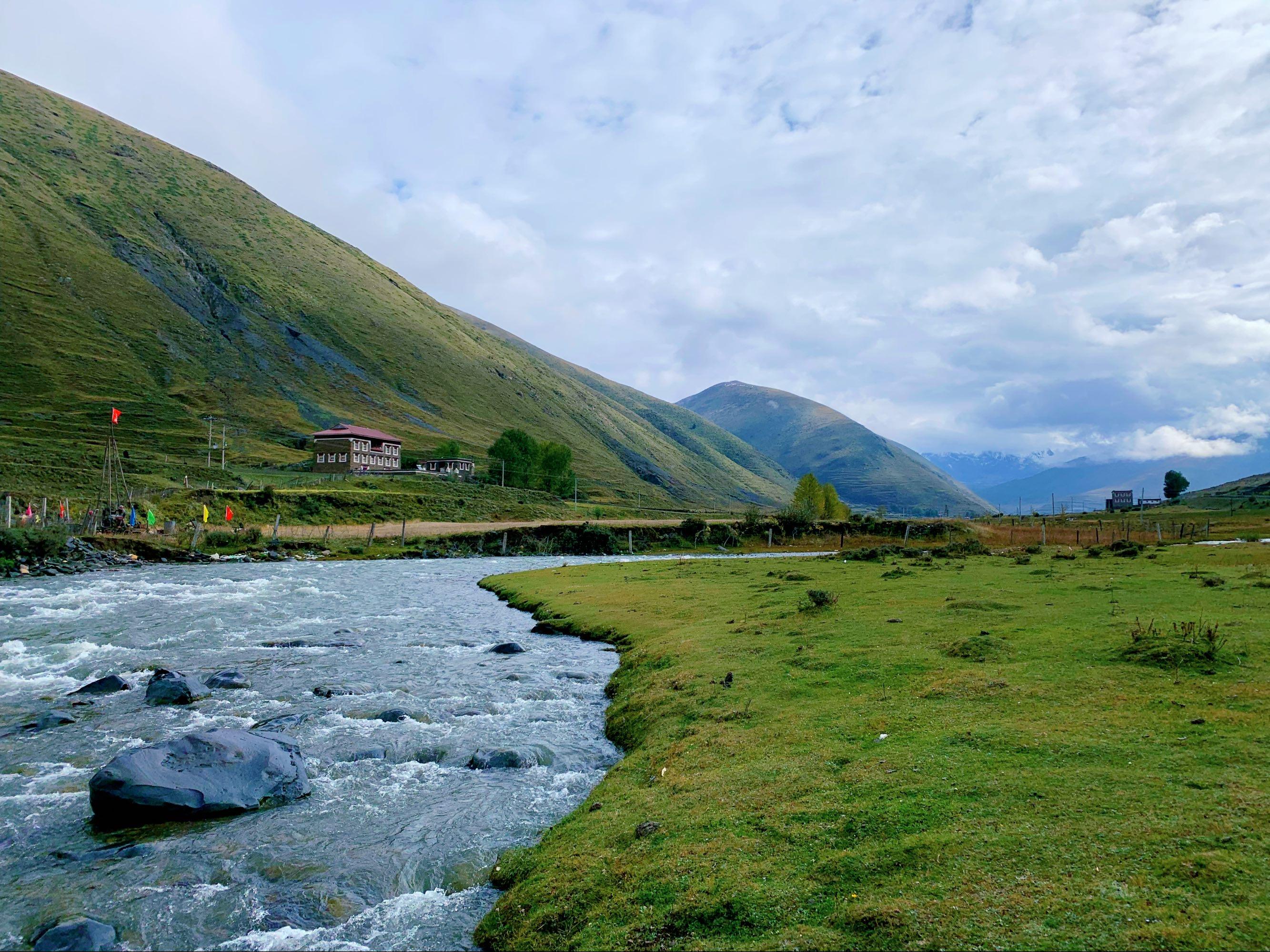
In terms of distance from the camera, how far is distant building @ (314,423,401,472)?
162m

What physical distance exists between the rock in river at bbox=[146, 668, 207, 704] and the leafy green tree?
497 ft

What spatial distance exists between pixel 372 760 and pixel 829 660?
12.5 meters

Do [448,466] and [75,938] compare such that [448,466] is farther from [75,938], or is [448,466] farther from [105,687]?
[75,938]

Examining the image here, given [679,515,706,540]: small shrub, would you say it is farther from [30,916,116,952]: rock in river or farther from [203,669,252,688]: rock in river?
[30,916,116,952]: rock in river

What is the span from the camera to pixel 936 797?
1023cm

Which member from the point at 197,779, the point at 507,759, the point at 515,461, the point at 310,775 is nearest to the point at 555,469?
the point at 515,461

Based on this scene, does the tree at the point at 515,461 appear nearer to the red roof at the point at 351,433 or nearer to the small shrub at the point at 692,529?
the red roof at the point at 351,433

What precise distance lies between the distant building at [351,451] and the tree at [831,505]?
340ft

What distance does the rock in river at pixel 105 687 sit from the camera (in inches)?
858

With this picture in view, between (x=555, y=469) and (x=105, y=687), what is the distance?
15596 centimetres

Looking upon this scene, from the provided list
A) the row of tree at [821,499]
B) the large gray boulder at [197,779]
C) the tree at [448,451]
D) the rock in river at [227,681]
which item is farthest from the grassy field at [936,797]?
the tree at [448,451]

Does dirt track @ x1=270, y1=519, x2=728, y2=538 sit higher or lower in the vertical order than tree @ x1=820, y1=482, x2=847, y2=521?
lower

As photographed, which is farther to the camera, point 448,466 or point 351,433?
point 448,466

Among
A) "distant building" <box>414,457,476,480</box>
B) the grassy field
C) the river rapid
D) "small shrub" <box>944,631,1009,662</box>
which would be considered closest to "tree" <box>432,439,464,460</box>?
"distant building" <box>414,457,476,480</box>
